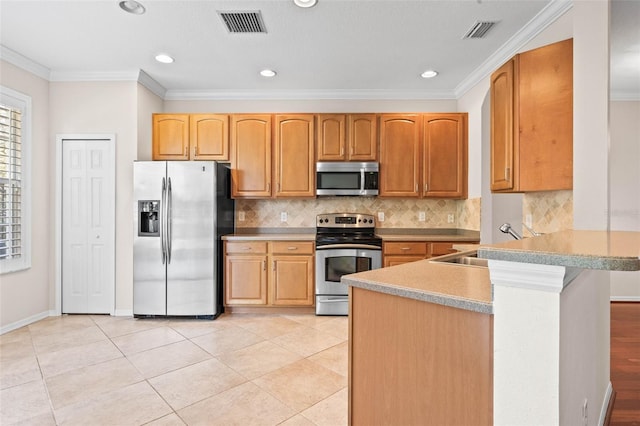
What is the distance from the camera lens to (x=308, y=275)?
12.1 ft

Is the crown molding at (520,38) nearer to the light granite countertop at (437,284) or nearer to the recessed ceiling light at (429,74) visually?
the recessed ceiling light at (429,74)

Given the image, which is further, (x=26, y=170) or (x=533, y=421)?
(x=26, y=170)

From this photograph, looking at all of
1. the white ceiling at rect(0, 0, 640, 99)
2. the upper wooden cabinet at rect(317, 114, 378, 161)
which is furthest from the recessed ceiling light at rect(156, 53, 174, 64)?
the upper wooden cabinet at rect(317, 114, 378, 161)

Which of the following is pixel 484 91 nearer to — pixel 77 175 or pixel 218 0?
pixel 218 0

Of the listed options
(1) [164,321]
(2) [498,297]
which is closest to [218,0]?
(2) [498,297]

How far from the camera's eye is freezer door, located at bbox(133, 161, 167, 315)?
11.5ft

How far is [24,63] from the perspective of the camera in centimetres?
329

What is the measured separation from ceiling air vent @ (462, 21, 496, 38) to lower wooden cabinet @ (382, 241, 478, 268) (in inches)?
81.1

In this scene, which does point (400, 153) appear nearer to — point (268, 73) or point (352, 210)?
point (352, 210)

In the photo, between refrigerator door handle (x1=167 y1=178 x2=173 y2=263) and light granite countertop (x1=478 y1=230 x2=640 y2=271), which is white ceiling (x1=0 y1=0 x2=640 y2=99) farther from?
light granite countertop (x1=478 y1=230 x2=640 y2=271)

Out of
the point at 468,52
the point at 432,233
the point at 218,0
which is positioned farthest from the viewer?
the point at 432,233

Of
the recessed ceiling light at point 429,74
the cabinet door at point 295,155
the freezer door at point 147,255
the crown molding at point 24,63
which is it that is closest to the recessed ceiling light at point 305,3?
the cabinet door at point 295,155

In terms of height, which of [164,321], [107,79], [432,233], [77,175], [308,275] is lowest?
[164,321]

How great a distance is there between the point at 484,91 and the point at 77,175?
182 inches
